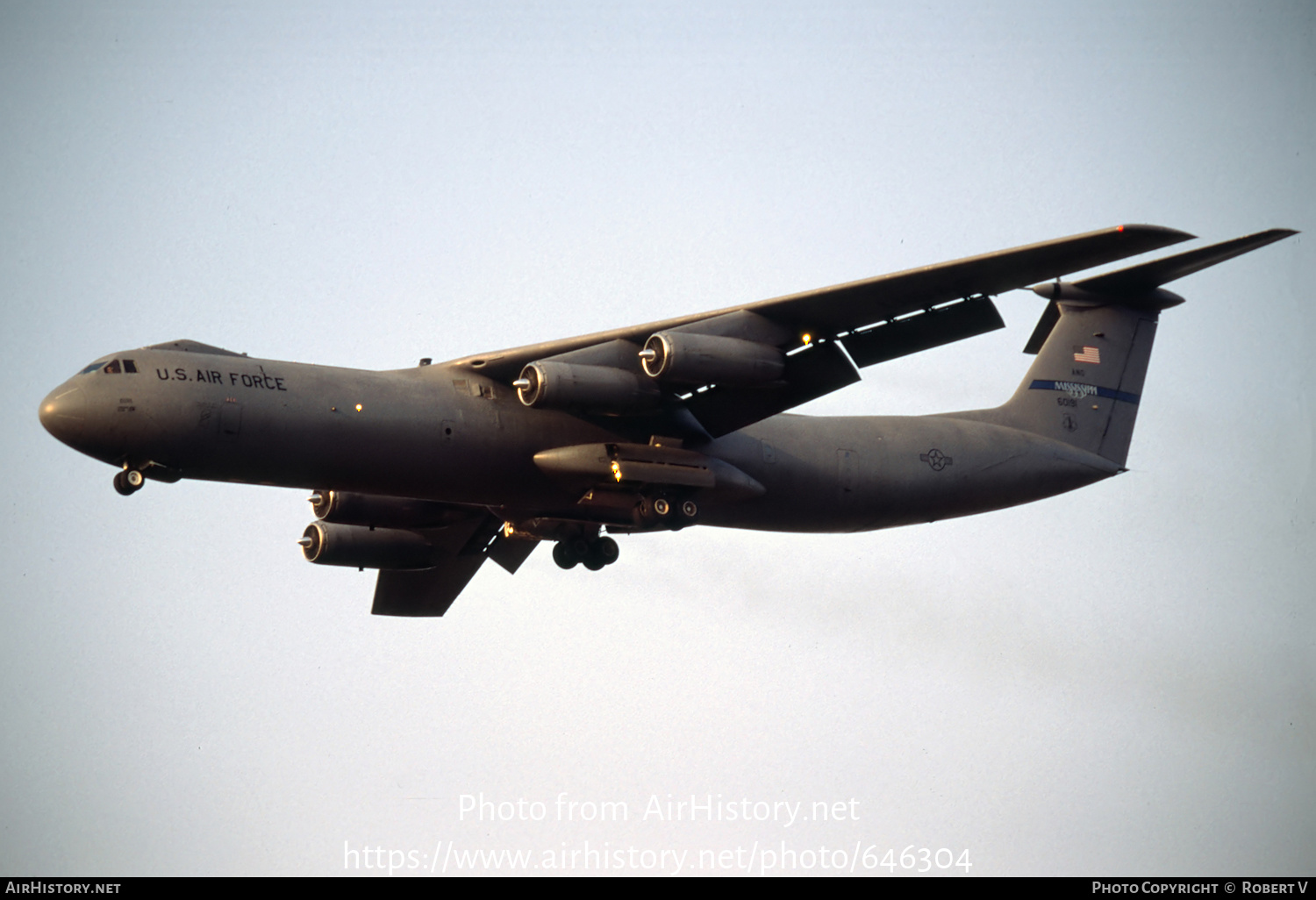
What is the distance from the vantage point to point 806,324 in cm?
1850

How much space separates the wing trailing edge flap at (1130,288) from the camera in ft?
67.4

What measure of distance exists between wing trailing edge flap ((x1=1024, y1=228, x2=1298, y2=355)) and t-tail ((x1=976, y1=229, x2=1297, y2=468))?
1 centimetres

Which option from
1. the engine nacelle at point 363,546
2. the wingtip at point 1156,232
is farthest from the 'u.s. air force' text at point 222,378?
the wingtip at point 1156,232

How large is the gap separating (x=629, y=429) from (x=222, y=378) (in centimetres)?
486

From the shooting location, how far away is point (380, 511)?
67.9ft

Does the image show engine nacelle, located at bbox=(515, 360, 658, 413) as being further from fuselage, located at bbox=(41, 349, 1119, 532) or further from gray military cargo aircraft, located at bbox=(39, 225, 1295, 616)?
fuselage, located at bbox=(41, 349, 1119, 532)

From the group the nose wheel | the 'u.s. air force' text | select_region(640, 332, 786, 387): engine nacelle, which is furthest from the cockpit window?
select_region(640, 332, 786, 387): engine nacelle

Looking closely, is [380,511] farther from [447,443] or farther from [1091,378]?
[1091,378]

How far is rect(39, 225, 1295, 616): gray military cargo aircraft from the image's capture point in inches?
664

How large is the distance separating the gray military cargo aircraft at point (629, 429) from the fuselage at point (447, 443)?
0.02m

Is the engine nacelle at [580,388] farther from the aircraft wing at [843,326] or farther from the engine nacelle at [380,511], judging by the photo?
the engine nacelle at [380,511]

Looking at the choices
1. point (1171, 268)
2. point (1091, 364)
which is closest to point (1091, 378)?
point (1091, 364)
